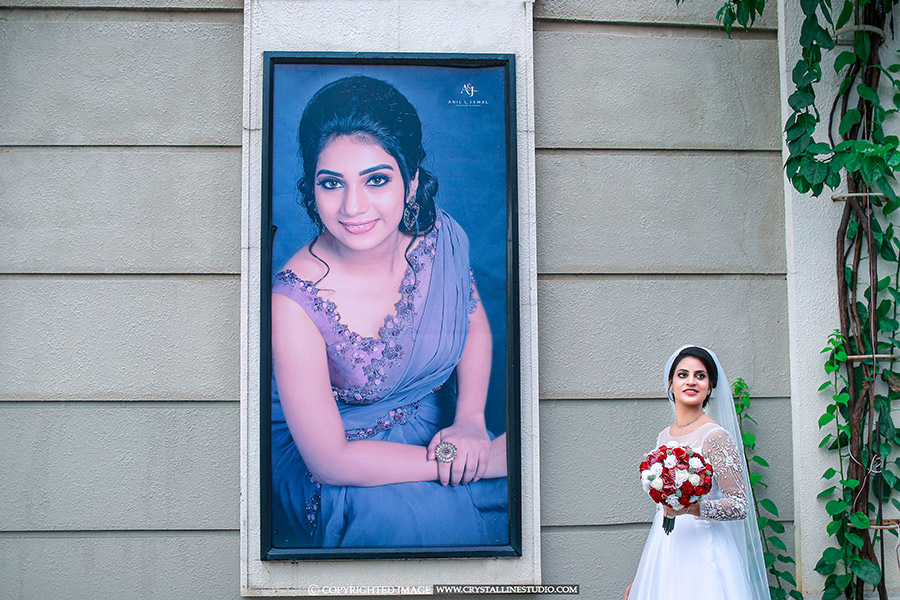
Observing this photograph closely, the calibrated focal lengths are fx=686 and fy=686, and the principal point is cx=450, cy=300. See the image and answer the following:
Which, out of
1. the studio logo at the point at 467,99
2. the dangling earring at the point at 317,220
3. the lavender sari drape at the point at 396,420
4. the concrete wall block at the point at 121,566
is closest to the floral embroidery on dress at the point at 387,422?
the lavender sari drape at the point at 396,420

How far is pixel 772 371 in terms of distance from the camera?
133 inches

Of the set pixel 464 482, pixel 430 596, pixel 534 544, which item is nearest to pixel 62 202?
pixel 464 482

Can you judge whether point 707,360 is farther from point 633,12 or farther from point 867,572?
point 633,12

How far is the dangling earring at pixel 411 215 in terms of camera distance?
3.28m

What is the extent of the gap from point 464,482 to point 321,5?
238 cm

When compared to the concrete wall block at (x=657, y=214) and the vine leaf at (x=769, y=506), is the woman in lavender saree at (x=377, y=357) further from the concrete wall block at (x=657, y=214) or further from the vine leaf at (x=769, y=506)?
the vine leaf at (x=769, y=506)

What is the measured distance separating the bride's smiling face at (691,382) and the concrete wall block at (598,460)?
22.8 inches

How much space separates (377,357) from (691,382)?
4.52ft

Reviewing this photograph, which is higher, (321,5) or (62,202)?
(321,5)

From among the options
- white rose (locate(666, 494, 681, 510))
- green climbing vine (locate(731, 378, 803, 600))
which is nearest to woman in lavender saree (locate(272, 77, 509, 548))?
white rose (locate(666, 494, 681, 510))

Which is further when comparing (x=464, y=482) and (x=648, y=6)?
(x=648, y=6)

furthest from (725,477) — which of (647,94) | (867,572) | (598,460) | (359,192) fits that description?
(359,192)

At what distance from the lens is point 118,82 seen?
3320 mm

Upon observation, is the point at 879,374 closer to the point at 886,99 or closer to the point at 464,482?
the point at 886,99
